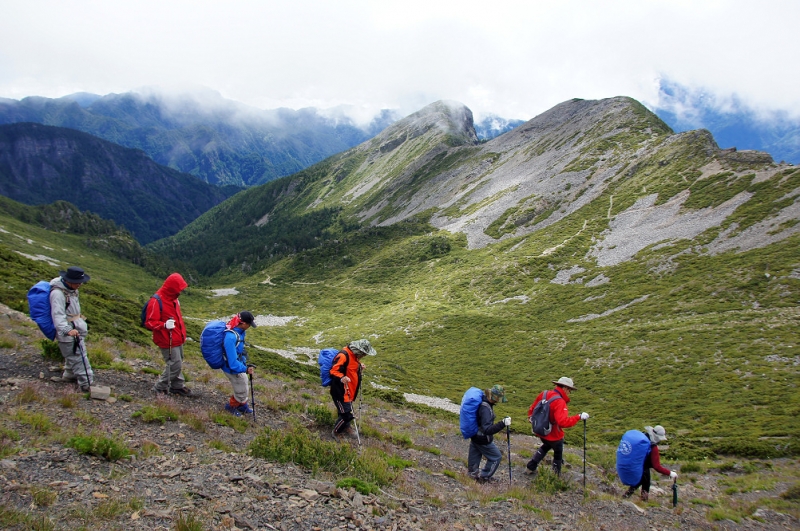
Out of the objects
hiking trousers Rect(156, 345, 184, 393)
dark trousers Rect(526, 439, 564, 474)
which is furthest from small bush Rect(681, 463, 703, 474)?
hiking trousers Rect(156, 345, 184, 393)

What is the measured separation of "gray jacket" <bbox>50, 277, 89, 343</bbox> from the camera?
10.3 m

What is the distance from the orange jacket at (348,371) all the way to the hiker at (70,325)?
647cm

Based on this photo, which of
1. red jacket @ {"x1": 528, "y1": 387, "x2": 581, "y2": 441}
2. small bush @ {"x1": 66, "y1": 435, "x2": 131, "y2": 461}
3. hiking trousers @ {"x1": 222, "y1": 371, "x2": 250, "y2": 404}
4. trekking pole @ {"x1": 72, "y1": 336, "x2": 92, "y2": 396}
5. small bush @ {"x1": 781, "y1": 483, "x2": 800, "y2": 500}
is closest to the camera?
small bush @ {"x1": 66, "y1": 435, "x2": 131, "y2": 461}

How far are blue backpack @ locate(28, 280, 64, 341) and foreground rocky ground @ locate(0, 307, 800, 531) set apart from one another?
1369mm

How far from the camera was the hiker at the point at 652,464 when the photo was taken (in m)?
12.0

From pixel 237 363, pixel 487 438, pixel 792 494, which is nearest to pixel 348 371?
pixel 237 363

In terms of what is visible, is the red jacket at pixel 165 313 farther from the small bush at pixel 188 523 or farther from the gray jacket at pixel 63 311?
the small bush at pixel 188 523

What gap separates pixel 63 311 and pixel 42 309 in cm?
44

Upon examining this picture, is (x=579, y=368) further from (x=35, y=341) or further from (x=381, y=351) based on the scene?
(x=35, y=341)

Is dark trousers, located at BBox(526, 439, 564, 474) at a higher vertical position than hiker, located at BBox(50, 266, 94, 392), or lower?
lower

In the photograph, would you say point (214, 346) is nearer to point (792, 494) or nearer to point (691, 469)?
point (792, 494)

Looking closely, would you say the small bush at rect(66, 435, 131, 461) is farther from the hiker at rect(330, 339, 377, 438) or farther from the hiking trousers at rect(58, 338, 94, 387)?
the hiker at rect(330, 339, 377, 438)

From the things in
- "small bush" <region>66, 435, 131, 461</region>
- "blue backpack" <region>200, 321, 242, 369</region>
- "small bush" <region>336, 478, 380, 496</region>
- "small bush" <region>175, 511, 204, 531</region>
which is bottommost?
"small bush" <region>336, 478, 380, 496</region>

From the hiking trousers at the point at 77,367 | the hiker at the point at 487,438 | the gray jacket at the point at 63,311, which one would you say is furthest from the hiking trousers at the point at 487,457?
the gray jacket at the point at 63,311
